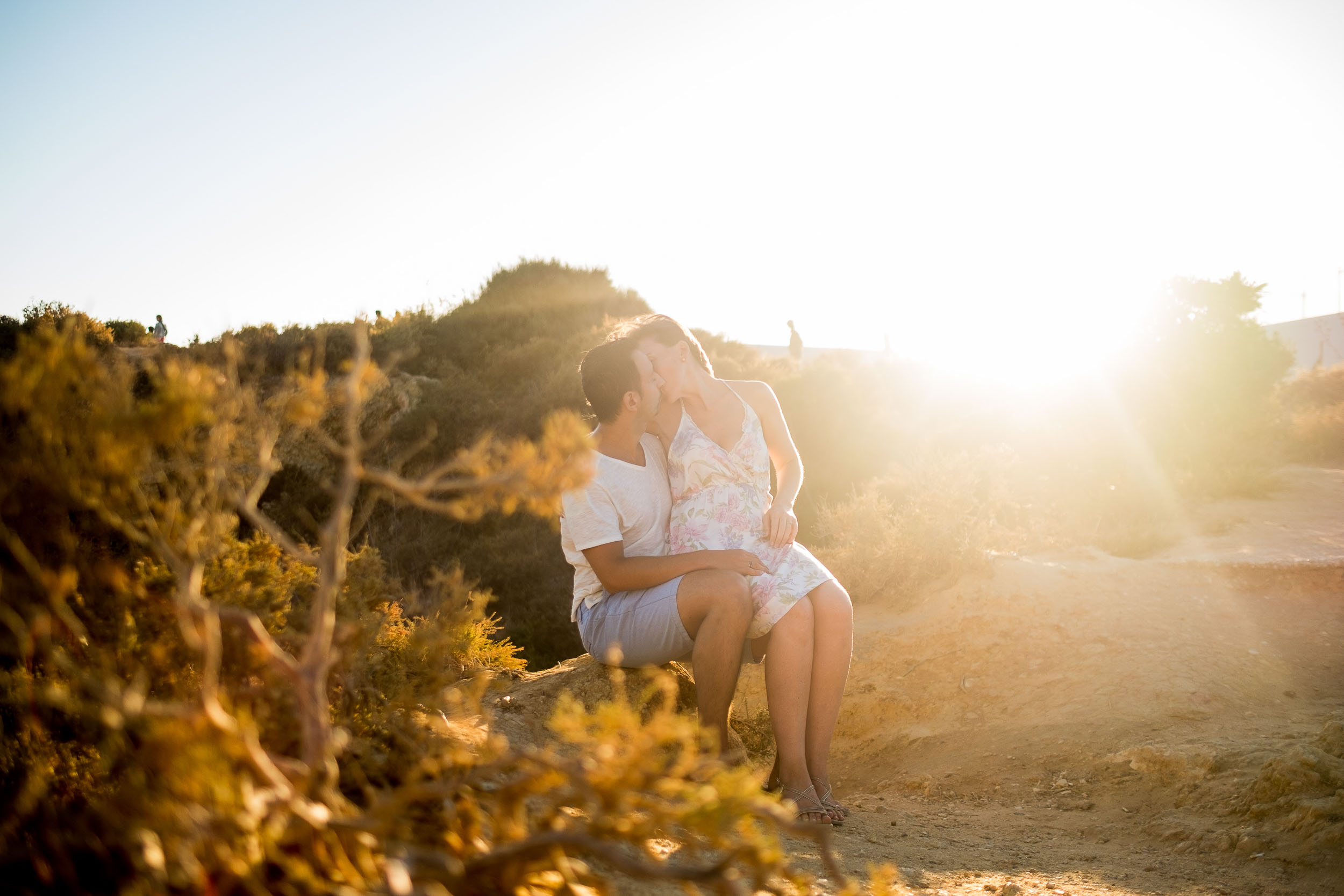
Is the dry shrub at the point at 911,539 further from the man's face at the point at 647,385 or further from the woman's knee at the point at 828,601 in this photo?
the man's face at the point at 647,385

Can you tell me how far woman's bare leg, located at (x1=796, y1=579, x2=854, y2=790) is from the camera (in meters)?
3.24

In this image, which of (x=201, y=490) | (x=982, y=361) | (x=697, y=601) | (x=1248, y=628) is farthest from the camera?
(x=982, y=361)

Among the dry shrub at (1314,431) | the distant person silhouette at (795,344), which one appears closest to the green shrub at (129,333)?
the distant person silhouette at (795,344)

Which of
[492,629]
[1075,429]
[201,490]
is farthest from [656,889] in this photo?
[1075,429]

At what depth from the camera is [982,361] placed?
52.1 feet

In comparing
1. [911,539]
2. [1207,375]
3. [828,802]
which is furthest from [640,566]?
[1207,375]

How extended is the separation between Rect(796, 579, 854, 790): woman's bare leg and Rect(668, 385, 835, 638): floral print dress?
10 centimetres

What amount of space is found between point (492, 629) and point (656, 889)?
2929 millimetres

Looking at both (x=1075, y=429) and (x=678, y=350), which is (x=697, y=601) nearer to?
(x=678, y=350)

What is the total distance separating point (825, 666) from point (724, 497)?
79cm

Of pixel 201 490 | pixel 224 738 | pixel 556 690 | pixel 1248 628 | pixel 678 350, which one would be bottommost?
pixel 1248 628

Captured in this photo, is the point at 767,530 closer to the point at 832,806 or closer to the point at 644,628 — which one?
the point at 644,628

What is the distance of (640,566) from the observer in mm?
3248

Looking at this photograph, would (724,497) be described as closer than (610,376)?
No
